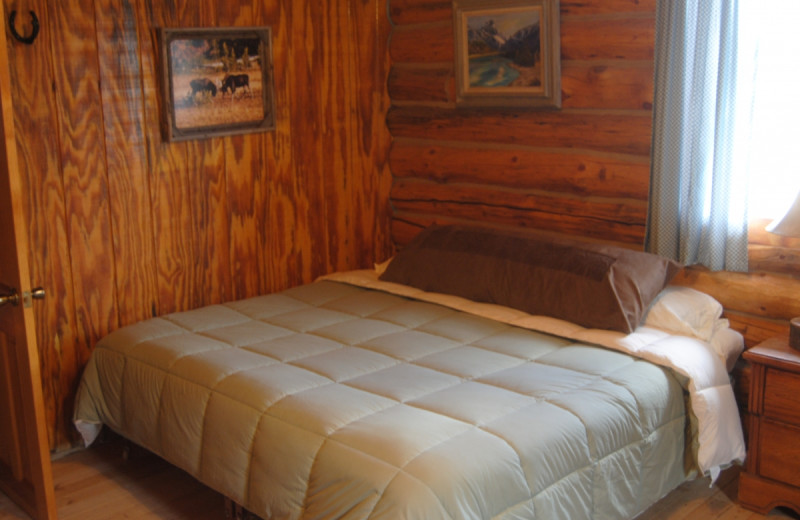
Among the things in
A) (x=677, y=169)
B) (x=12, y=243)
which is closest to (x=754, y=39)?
(x=677, y=169)

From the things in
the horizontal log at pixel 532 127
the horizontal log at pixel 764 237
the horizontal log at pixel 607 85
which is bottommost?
the horizontal log at pixel 764 237

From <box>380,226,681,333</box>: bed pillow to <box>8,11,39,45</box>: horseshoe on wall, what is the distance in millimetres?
1752

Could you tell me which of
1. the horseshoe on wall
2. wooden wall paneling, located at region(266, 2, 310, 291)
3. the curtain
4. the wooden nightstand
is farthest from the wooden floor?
the horseshoe on wall

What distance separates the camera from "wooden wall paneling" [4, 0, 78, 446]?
3117 mm

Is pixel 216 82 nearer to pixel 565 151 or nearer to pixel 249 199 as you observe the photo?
pixel 249 199

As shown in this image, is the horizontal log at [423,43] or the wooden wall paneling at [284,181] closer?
the wooden wall paneling at [284,181]

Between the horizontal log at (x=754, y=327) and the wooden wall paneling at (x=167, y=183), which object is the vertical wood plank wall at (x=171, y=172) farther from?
the horizontal log at (x=754, y=327)

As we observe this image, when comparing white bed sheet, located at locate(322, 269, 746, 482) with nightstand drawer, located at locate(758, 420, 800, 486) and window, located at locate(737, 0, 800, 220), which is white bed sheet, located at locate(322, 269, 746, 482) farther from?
window, located at locate(737, 0, 800, 220)

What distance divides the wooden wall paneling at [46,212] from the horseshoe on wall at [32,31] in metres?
0.02

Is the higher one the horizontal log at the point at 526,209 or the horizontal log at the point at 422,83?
the horizontal log at the point at 422,83

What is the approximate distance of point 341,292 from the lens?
376 centimetres

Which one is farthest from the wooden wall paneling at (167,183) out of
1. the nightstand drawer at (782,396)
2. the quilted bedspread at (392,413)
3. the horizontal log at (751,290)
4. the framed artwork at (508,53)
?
the nightstand drawer at (782,396)

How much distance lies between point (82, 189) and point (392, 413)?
1728 millimetres

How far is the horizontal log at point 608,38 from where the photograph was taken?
330 centimetres
